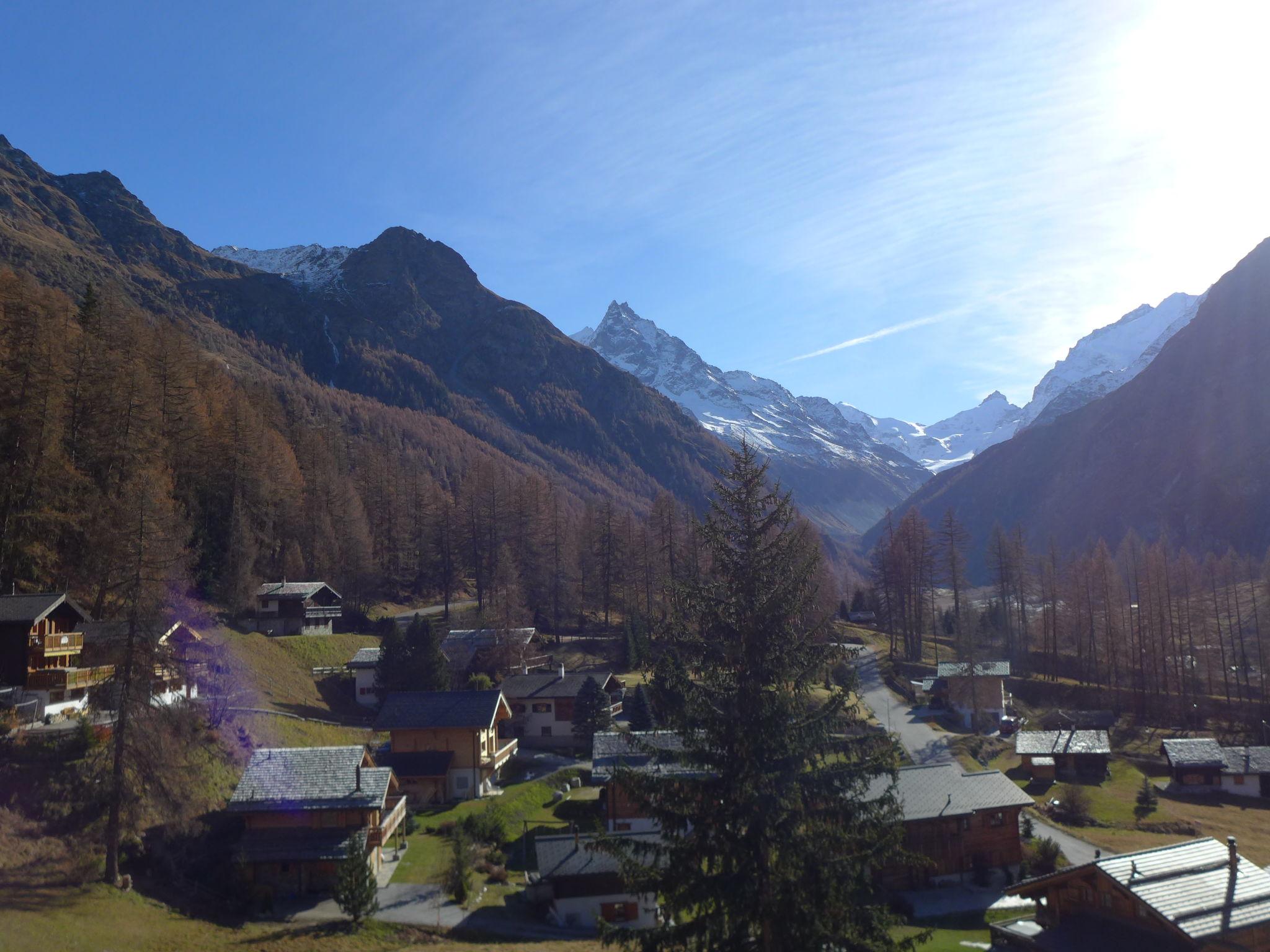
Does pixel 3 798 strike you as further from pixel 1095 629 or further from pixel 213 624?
pixel 1095 629

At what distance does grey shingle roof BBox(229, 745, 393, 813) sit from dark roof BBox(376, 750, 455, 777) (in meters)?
8.83

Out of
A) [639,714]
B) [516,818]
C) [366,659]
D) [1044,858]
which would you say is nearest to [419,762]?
[516,818]

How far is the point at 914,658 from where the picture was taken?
85938mm

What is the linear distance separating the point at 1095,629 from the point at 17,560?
89274 millimetres

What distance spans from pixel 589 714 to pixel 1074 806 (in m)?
30.4

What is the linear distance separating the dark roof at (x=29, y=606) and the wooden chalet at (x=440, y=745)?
17916 mm

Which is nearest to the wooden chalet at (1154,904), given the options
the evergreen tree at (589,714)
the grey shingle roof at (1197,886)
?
the grey shingle roof at (1197,886)

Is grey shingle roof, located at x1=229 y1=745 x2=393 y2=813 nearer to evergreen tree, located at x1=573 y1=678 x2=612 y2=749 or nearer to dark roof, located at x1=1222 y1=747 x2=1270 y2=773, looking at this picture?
evergreen tree, located at x1=573 y1=678 x2=612 y2=749

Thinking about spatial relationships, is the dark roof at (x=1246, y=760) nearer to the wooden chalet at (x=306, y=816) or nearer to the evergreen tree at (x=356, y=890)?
the wooden chalet at (x=306, y=816)

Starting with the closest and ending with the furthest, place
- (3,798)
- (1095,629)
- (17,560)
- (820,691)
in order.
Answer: (3,798)
(17,560)
(820,691)
(1095,629)

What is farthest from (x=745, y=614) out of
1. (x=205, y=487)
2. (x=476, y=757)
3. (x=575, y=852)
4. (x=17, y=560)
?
(x=205, y=487)

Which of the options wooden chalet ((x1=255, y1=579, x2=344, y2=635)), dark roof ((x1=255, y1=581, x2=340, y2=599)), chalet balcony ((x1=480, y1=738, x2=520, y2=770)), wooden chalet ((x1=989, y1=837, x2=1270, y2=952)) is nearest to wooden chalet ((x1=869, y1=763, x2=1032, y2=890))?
wooden chalet ((x1=989, y1=837, x2=1270, y2=952))

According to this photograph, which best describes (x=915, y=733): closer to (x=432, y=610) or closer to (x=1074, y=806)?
(x=1074, y=806)

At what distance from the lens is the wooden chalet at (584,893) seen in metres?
31.3
